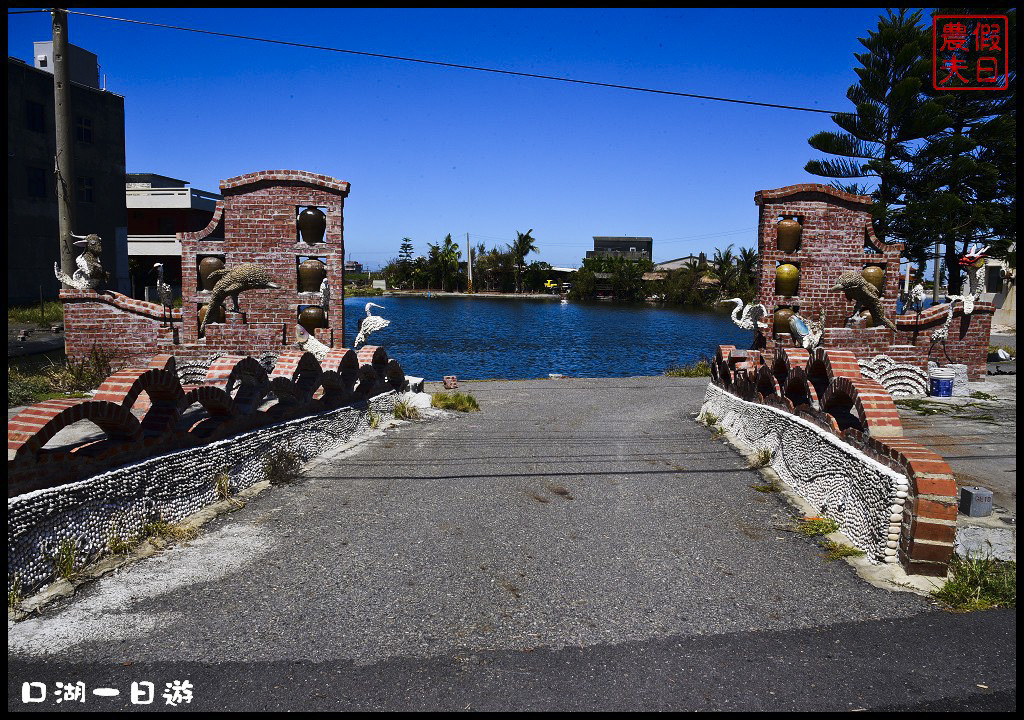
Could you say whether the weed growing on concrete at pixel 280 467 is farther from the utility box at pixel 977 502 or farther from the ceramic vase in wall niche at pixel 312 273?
the utility box at pixel 977 502

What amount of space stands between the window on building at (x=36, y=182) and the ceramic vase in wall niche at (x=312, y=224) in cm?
2422

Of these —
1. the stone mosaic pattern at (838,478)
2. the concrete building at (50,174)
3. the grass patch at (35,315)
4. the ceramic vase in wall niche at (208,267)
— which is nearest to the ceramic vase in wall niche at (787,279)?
the stone mosaic pattern at (838,478)

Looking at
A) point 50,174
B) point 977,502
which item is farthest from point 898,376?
point 50,174

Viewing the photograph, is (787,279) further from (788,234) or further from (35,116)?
(35,116)

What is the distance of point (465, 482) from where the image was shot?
23.5ft

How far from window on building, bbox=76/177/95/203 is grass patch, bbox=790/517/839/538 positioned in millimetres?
34129

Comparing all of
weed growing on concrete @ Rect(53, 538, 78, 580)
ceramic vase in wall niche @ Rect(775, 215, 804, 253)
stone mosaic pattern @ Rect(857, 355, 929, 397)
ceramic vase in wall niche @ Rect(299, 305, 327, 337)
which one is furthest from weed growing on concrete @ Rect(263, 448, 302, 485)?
stone mosaic pattern @ Rect(857, 355, 929, 397)

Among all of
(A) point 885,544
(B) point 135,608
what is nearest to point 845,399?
(A) point 885,544

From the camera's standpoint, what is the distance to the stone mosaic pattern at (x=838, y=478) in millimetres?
4992

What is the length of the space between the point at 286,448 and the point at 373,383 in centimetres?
305

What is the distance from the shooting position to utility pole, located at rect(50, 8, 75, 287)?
44.5 ft

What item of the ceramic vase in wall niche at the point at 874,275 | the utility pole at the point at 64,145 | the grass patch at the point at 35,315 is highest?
the utility pole at the point at 64,145

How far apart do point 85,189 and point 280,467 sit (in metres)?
31.0

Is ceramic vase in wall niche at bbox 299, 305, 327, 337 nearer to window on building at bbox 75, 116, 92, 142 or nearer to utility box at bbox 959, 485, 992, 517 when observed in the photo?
utility box at bbox 959, 485, 992, 517
